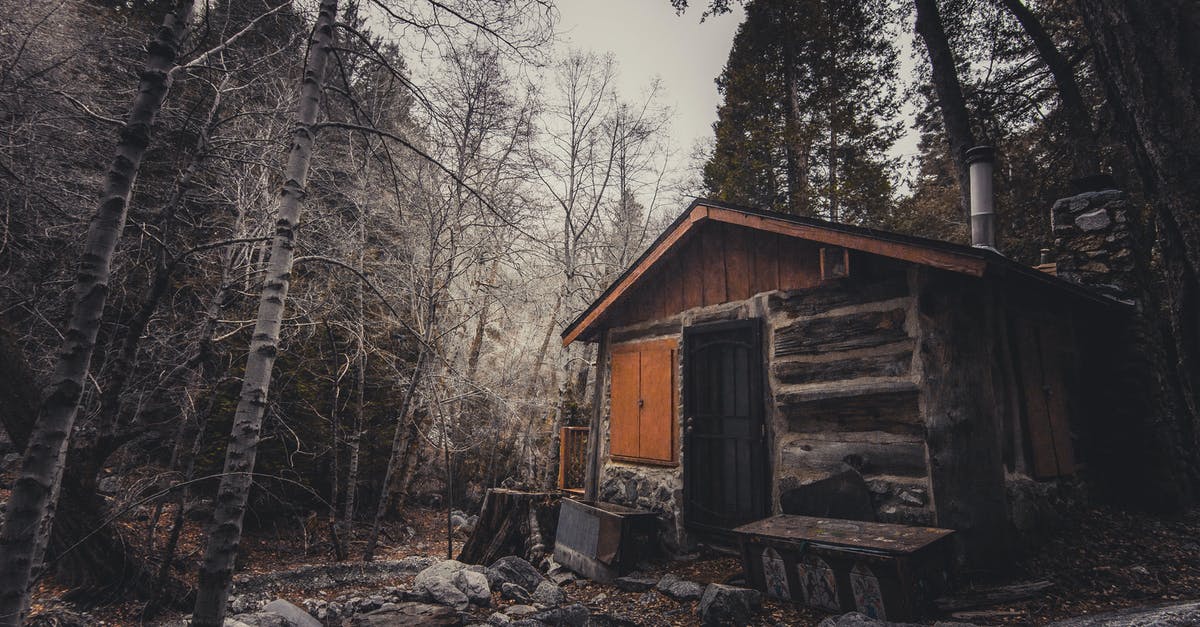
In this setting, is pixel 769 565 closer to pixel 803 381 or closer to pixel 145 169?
pixel 803 381

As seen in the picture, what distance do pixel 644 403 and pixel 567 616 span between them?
2921 millimetres

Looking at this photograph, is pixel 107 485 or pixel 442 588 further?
pixel 107 485

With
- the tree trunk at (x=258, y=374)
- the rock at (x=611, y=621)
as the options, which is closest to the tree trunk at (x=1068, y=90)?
the rock at (x=611, y=621)

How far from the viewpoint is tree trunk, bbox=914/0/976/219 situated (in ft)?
30.7

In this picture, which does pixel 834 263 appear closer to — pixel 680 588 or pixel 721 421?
pixel 721 421

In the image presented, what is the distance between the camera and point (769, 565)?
4.61 m

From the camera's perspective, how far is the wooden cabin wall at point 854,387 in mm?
4684

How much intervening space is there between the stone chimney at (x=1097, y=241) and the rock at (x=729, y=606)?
6562 mm

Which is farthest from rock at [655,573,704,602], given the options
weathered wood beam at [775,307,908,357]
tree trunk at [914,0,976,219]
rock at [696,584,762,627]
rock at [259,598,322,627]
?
tree trunk at [914,0,976,219]

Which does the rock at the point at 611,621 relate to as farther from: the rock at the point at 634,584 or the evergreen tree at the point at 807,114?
the evergreen tree at the point at 807,114

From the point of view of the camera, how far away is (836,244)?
199 inches

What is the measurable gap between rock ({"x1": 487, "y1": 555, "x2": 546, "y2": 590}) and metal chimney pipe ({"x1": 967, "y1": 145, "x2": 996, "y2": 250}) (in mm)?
7068

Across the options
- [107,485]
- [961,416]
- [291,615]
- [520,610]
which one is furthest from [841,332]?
[107,485]

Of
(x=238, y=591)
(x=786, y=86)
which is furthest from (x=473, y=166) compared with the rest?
(x=786, y=86)
